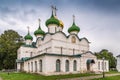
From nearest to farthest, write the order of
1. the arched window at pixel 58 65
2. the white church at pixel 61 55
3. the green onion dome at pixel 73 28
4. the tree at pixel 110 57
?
the white church at pixel 61 55 → the arched window at pixel 58 65 → the green onion dome at pixel 73 28 → the tree at pixel 110 57

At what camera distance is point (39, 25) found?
48.9 m

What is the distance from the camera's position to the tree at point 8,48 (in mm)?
55094

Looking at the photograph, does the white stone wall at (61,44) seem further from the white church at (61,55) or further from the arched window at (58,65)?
the arched window at (58,65)

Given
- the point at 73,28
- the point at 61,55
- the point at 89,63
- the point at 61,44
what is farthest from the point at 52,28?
the point at 89,63

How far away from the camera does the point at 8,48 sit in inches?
2164

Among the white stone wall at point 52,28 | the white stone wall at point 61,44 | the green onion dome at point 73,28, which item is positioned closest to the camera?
the white stone wall at point 61,44

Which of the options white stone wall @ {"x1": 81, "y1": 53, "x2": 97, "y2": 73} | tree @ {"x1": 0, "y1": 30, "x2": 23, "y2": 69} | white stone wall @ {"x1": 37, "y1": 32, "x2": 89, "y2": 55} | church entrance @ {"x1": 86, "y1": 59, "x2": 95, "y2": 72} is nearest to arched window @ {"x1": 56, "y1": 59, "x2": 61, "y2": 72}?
white stone wall @ {"x1": 37, "y1": 32, "x2": 89, "y2": 55}

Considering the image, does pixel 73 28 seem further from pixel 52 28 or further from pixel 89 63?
pixel 89 63

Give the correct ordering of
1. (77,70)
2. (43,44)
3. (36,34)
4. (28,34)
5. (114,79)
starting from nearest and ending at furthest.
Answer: (114,79), (77,70), (43,44), (36,34), (28,34)

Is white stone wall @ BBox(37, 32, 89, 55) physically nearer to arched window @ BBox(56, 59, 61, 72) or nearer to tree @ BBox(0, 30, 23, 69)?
arched window @ BBox(56, 59, 61, 72)

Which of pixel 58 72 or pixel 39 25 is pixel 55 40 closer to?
pixel 58 72

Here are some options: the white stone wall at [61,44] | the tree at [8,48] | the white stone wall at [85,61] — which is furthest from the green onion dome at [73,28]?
the tree at [8,48]

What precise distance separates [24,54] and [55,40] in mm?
15816

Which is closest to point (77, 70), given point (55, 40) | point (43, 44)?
point (55, 40)
